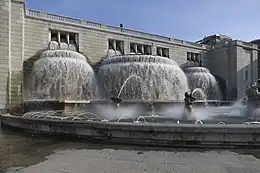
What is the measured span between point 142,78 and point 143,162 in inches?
751

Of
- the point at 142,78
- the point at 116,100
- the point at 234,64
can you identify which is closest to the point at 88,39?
the point at 142,78

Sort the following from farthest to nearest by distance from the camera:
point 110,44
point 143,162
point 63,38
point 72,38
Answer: point 110,44 → point 72,38 → point 63,38 → point 143,162

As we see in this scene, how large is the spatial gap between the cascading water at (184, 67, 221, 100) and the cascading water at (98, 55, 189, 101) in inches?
369

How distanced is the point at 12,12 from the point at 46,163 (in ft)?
67.9

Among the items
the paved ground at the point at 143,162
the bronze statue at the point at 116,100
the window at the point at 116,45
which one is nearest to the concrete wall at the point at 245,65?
the window at the point at 116,45

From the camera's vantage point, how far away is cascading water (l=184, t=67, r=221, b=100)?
33.4 meters

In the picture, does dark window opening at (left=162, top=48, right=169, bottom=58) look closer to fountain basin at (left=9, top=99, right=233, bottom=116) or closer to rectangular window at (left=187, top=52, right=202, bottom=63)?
rectangular window at (left=187, top=52, right=202, bottom=63)

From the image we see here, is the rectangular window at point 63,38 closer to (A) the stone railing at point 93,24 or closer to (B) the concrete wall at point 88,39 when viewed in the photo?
(B) the concrete wall at point 88,39

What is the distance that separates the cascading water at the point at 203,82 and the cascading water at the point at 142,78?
9364 millimetres

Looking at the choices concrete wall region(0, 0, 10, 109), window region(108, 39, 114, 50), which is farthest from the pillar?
window region(108, 39, 114, 50)

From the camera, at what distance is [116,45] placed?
1244 inches

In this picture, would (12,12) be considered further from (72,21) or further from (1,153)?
(1,153)

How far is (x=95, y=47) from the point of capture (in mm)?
28922

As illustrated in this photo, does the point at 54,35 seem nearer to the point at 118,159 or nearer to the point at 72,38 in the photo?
the point at 72,38
